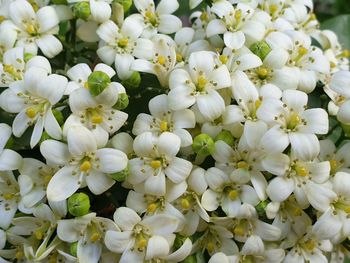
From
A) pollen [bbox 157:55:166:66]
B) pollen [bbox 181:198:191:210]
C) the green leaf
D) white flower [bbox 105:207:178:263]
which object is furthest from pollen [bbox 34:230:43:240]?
the green leaf

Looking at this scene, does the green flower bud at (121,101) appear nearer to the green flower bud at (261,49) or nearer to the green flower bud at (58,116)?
the green flower bud at (58,116)

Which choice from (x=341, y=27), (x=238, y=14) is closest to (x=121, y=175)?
(x=238, y=14)

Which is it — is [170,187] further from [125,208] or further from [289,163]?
[289,163]

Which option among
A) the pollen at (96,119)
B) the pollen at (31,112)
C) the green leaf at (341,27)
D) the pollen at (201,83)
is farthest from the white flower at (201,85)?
the green leaf at (341,27)

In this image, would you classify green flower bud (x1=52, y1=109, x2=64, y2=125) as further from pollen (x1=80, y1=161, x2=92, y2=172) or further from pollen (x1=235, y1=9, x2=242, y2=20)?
pollen (x1=235, y1=9, x2=242, y2=20)

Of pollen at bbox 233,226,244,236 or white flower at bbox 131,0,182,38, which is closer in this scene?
pollen at bbox 233,226,244,236

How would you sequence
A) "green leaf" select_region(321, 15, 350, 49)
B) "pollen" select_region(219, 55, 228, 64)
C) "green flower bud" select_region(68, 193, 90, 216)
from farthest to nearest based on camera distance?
1. "green leaf" select_region(321, 15, 350, 49)
2. "pollen" select_region(219, 55, 228, 64)
3. "green flower bud" select_region(68, 193, 90, 216)

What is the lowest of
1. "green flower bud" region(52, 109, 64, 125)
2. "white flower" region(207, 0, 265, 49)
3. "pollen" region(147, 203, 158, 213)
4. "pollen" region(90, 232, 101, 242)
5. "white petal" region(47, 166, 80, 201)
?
"pollen" region(90, 232, 101, 242)
